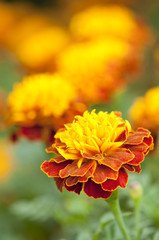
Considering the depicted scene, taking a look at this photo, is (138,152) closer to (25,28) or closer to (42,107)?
(42,107)

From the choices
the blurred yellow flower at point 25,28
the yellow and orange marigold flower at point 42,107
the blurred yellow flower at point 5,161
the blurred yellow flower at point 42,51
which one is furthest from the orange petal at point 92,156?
the blurred yellow flower at point 25,28

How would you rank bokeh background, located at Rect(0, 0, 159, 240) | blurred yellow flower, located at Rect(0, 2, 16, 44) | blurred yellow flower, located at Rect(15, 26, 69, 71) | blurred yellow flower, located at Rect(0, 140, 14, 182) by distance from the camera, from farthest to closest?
blurred yellow flower, located at Rect(0, 2, 16, 44) < blurred yellow flower, located at Rect(15, 26, 69, 71) < blurred yellow flower, located at Rect(0, 140, 14, 182) < bokeh background, located at Rect(0, 0, 159, 240)

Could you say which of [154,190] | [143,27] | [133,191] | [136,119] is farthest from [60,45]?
[133,191]

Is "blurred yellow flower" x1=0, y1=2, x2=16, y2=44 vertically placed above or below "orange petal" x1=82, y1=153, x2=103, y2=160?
above

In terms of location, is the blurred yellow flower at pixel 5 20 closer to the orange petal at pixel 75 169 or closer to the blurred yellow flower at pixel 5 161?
the blurred yellow flower at pixel 5 161

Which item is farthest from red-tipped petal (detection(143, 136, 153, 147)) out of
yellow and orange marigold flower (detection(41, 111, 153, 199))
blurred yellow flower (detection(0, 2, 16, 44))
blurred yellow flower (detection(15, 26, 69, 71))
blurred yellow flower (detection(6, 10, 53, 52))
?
blurred yellow flower (detection(0, 2, 16, 44))

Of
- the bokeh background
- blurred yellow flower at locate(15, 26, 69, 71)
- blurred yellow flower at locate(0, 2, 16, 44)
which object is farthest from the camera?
blurred yellow flower at locate(0, 2, 16, 44)

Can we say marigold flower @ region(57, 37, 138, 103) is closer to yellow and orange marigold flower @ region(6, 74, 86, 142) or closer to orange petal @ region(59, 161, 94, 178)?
yellow and orange marigold flower @ region(6, 74, 86, 142)

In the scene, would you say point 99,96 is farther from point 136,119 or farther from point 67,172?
point 67,172
